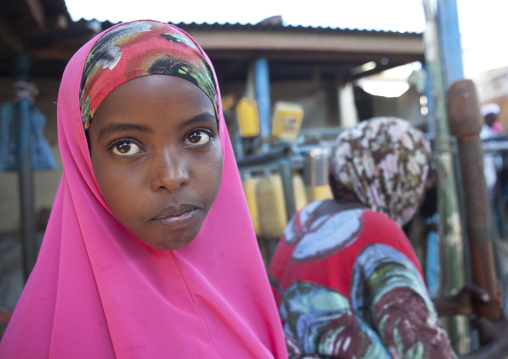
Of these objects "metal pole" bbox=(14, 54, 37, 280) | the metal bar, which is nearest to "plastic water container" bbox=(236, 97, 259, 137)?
"metal pole" bbox=(14, 54, 37, 280)

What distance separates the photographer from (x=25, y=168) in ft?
13.0

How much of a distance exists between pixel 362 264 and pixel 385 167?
0.46 meters

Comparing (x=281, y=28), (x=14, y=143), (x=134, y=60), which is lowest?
(x=134, y=60)

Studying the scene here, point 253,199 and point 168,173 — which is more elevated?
point 168,173

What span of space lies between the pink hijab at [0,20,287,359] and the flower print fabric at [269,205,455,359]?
368 millimetres

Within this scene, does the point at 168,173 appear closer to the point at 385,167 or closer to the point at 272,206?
the point at 385,167

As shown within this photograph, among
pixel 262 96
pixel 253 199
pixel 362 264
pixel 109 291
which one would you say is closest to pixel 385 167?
pixel 362 264

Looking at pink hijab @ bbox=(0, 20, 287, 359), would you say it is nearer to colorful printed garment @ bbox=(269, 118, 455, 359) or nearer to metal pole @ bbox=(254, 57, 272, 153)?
colorful printed garment @ bbox=(269, 118, 455, 359)

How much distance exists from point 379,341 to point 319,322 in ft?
0.62

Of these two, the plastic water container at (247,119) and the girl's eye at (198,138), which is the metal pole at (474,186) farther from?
the plastic water container at (247,119)

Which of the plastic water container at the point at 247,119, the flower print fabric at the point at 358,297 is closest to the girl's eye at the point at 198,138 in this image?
the flower print fabric at the point at 358,297

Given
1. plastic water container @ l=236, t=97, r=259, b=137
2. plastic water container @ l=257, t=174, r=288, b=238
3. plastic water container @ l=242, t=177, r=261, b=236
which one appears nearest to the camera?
plastic water container @ l=257, t=174, r=288, b=238

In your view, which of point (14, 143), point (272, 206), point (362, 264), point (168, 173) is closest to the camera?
point (168, 173)

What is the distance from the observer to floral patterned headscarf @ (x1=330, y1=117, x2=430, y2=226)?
1.55 m
